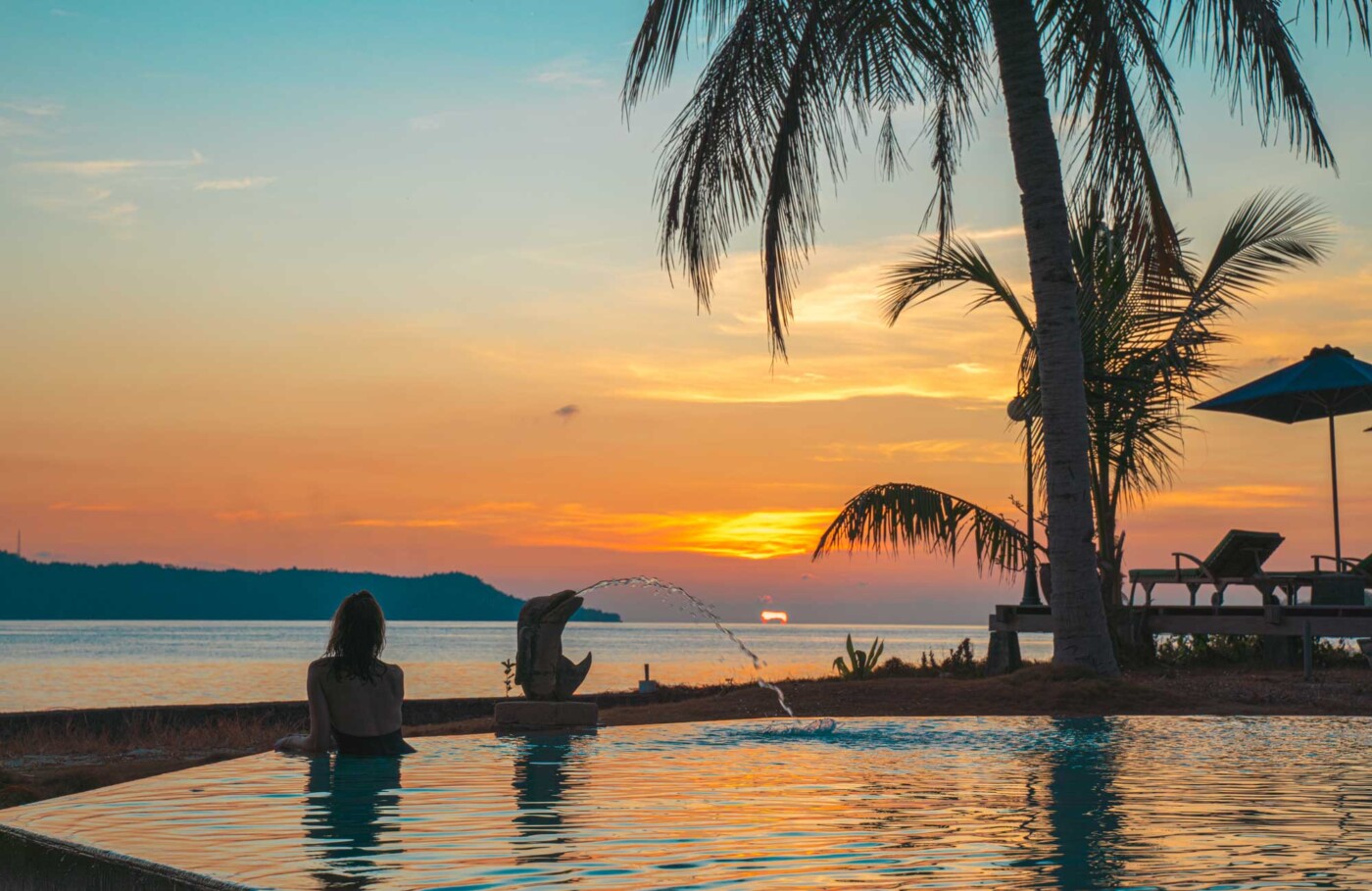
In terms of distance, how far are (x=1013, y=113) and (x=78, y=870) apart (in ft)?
37.7

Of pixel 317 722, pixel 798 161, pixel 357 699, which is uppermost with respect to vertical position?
pixel 798 161

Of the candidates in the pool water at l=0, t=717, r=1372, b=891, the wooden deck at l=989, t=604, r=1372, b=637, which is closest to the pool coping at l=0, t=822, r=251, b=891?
the pool water at l=0, t=717, r=1372, b=891

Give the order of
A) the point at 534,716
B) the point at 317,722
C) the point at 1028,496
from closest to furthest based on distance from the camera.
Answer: the point at 317,722
the point at 534,716
the point at 1028,496

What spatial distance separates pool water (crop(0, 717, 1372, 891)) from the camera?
4.62 meters

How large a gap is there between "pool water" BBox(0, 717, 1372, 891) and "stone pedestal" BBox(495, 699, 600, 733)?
92cm

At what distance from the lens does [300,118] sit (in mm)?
16844

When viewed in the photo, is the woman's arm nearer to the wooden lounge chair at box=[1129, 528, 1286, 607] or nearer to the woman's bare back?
the woman's bare back

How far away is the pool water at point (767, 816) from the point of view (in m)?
4.62

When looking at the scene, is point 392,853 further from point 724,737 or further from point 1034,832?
point 724,737

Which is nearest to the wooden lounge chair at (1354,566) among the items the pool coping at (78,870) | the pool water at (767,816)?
the pool water at (767,816)

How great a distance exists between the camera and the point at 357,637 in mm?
8047

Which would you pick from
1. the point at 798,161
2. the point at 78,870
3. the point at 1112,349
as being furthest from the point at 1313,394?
the point at 78,870

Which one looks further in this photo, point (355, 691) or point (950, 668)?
point (950, 668)

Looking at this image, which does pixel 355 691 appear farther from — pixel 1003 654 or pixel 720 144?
pixel 1003 654
